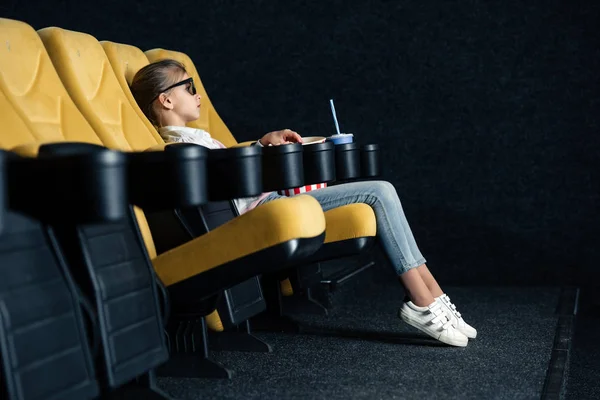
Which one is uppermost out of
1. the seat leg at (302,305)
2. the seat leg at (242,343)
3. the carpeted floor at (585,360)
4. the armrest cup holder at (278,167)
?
the armrest cup holder at (278,167)

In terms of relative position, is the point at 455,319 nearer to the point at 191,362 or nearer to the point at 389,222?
the point at 389,222

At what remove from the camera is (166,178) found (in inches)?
42.1

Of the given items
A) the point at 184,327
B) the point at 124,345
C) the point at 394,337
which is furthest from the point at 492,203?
the point at 124,345

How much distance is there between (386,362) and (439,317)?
22 centimetres

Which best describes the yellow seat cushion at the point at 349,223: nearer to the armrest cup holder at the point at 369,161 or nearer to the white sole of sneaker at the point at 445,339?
the armrest cup holder at the point at 369,161

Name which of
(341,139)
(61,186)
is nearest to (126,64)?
(341,139)

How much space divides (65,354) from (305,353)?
0.90 meters

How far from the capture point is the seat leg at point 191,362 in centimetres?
172

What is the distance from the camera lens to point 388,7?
3150mm

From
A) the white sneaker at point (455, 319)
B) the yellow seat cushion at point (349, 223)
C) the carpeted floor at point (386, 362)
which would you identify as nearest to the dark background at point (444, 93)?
the carpeted floor at point (386, 362)

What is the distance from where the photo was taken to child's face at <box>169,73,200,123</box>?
2175 millimetres

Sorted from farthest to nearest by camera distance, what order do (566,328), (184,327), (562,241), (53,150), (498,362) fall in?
(562,241)
(566,328)
(498,362)
(184,327)
(53,150)

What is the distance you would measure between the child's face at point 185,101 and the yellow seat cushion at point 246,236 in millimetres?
769

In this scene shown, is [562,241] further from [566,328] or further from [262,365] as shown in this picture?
[262,365]
